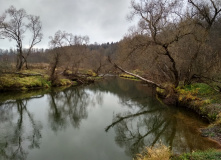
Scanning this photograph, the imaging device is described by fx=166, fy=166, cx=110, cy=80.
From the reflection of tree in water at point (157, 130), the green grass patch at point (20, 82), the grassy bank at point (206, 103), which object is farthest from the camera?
the green grass patch at point (20, 82)

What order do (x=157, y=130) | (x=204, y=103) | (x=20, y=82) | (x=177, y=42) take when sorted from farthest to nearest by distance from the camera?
(x=20, y=82), (x=177, y=42), (x=204, y=103), (x=157, y=130)

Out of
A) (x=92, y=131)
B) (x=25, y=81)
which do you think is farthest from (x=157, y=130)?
(x=25, y=81)

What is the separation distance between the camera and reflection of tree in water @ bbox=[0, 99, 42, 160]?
616 centimetres

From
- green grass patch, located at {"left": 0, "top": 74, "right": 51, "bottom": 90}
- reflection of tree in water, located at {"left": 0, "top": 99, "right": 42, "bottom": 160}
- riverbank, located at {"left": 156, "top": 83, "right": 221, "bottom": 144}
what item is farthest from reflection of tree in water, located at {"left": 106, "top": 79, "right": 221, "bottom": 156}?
green grass patch, located at {"left": 0, "top": 74, "right": 51, "bottom": 90}

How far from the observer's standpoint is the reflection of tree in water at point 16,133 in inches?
242

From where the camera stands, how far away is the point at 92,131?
8266mm

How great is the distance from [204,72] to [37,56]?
53357 mm

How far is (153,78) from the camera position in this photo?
16047 mm

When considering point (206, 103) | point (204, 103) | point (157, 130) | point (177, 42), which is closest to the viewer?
point (157, 130)

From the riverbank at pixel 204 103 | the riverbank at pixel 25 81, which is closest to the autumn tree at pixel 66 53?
the riverbank at pixel 25 81

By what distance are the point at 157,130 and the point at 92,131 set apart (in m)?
3.32

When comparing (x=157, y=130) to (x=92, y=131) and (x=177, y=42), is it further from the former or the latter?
(x=177, y=42)

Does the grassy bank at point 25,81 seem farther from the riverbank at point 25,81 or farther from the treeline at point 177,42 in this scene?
the treeline at point 177,42

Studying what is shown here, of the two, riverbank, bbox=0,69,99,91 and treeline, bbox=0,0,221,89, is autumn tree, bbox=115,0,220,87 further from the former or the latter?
riverbank, bbox=0,69,99,91
